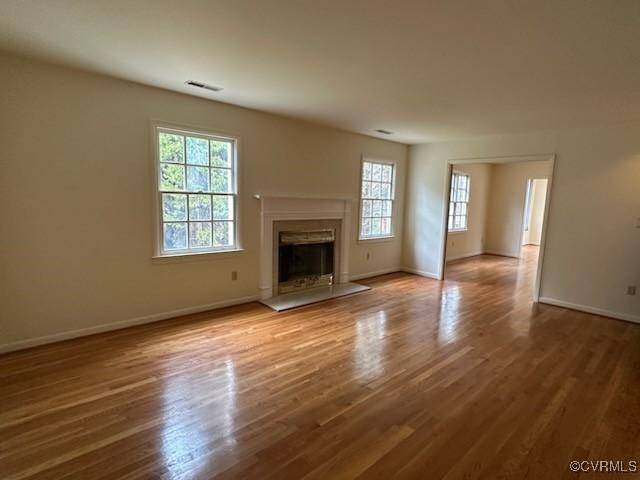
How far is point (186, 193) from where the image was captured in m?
3.83

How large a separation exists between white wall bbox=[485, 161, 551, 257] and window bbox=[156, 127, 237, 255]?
7.40 metres

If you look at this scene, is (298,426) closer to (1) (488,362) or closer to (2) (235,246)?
(1) (488,362)

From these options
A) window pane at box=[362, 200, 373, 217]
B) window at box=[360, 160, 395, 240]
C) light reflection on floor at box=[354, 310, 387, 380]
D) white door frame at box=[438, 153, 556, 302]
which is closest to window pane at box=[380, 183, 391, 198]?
window at box=[360, 160, 395, 240]

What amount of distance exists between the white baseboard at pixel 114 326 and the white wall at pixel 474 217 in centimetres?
564

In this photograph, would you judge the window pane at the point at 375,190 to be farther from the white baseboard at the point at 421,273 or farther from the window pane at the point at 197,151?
the window pane at the point at 197,151

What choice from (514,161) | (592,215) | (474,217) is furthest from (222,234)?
(474,217)

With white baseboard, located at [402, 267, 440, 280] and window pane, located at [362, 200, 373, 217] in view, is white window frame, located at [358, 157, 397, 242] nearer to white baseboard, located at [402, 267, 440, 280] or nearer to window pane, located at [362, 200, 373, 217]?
window pane, located at [362, 200, 373, 217]

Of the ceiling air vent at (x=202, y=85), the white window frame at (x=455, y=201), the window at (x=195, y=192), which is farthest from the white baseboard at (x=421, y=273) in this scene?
the ceiling air vent at (x=202, y=85)

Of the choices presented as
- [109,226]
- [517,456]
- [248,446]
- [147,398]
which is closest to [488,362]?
[517,456]

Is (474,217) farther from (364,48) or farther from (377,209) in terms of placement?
(364,48)

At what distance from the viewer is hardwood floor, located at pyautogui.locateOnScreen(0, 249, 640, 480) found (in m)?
1.87

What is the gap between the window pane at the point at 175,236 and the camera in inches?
149

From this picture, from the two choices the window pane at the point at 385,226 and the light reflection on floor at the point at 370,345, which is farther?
the window pane at the point at 385,226

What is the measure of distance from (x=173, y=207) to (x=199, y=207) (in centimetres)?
29
